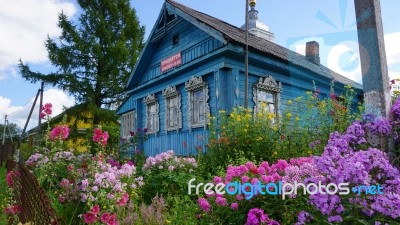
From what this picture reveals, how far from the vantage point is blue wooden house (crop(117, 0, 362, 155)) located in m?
9.63

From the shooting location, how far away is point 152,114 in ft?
44.2

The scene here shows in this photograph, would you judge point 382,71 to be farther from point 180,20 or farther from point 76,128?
point 76,128

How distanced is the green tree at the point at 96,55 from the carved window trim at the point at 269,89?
11.8 metres

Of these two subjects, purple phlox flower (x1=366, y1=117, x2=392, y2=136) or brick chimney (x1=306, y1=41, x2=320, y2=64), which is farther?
brick chimney (x1=306, y1=41, x2=320, y2=64)

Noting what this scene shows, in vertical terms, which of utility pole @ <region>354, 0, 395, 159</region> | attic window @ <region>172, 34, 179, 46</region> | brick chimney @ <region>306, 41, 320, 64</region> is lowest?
utility pole @ <region>354, 0, 395, 159</region>

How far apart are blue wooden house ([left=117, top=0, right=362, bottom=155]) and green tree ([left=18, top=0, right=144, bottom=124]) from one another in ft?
21.3

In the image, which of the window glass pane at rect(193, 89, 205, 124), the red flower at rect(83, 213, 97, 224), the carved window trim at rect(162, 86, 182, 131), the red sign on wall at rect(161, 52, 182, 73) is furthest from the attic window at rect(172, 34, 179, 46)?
the red flower at rect(83, 213, 97, 224)

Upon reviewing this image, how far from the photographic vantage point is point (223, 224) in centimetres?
348

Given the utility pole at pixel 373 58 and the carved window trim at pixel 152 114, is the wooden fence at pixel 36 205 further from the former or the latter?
the carved window trim at pixel 152 114

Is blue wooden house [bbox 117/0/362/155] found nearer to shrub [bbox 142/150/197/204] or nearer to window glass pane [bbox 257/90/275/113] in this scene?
window glass pane [bbox 257/90/275/113]

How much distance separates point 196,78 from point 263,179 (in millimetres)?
7558

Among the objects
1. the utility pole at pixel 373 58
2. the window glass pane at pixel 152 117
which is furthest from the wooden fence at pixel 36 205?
the window glass pane at pixel 152 117

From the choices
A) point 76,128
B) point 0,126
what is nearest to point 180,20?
point 76,128

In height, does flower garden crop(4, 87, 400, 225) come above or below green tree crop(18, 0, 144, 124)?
below
